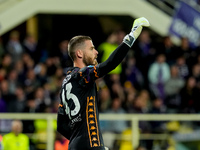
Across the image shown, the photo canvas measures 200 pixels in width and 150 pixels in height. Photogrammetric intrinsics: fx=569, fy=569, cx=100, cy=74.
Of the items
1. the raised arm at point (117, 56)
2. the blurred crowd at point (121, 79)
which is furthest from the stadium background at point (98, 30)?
the raised arm at point (117, 56)

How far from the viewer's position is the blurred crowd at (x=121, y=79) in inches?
498

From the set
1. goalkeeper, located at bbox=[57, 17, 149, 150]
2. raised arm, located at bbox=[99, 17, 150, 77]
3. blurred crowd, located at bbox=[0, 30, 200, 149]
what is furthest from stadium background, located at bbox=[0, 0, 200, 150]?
raised arm, located at bbox=[99, 17, 150, 77]

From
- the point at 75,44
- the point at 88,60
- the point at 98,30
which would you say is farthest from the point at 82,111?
the point at 98,30

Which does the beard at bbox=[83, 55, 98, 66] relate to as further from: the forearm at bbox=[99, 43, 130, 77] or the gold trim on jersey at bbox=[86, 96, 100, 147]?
the forearm at bbox=[99, 43, 130, 77]

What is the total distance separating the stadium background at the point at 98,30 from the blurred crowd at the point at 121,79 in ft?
0.64

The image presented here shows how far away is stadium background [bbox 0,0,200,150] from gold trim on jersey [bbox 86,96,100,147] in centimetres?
552

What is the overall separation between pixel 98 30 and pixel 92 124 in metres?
12.0

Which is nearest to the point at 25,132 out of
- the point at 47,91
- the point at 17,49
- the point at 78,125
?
the point at 47,91

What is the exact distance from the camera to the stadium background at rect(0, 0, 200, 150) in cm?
1185

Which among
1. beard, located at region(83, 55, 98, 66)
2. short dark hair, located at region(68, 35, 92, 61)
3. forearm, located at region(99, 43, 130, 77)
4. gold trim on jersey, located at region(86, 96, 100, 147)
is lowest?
gold trim on jersey, located at region(86, 96, 100, 147)

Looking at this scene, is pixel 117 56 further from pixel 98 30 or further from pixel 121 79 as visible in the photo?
pixel 98 30

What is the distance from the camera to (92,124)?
19.4 ft

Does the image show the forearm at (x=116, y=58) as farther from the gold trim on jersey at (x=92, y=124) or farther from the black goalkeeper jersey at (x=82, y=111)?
the gold trim on jersey at (x=92, y=124)

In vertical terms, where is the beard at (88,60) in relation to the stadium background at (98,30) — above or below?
below
